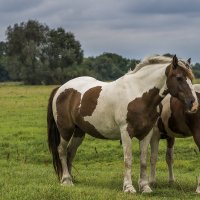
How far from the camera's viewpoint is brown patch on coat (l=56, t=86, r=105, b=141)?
9734mm

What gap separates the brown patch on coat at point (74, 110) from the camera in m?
9.73

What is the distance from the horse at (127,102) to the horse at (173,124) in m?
0.68

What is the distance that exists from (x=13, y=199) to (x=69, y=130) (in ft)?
9.68

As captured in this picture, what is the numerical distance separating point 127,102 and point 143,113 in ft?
1.16

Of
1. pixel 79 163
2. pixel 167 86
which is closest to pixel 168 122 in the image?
pixel 167 86

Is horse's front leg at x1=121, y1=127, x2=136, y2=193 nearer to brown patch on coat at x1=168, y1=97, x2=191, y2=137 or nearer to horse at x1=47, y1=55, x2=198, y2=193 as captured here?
horse at x1=47, y1=55, x2=198, y2=193

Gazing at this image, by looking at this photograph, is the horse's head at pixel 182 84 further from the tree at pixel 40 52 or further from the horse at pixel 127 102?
the tree at pixel 40 52

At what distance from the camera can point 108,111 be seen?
9344 mm

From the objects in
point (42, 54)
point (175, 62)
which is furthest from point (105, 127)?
point (42, 54)

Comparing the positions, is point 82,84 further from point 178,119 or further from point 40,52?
point 40,52

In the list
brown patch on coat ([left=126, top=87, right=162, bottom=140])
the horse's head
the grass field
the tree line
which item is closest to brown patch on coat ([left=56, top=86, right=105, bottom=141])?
brown patch on coat ([left=126, top=87, right=162, bottom=140])

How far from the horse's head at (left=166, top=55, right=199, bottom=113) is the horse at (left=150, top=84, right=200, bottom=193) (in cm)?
63

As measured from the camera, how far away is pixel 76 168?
13906 millimetres

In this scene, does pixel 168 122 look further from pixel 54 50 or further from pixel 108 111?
pixel 54 50
